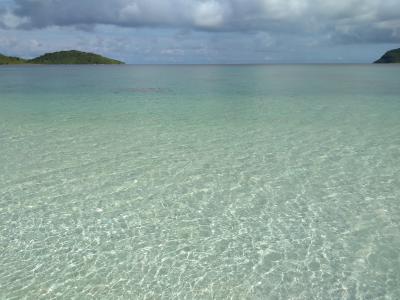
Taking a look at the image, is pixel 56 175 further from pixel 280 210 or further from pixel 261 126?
pixel 261 126

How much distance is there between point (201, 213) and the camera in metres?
10.7

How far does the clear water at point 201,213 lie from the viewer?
771 cm

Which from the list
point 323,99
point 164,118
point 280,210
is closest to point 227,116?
point 164,118

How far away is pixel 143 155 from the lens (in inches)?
639

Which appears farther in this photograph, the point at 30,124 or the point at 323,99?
the point at 323,99

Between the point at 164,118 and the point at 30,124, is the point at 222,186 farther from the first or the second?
the point at 30,124

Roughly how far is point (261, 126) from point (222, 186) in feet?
33.5

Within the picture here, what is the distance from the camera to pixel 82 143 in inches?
722

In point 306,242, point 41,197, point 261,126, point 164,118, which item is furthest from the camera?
point 164,118

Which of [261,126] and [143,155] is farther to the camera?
[261,126]

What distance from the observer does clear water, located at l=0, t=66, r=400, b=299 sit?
25.3ft

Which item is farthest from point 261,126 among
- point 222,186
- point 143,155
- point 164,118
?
point 222,186

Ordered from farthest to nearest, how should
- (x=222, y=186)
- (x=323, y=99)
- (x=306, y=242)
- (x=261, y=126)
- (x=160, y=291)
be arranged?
(x=323, y=99), (x=261, y=126), (x=222, y=186), (x=306, y=242), (x=160, y=291)

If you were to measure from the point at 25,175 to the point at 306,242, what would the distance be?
9415 millimetres
